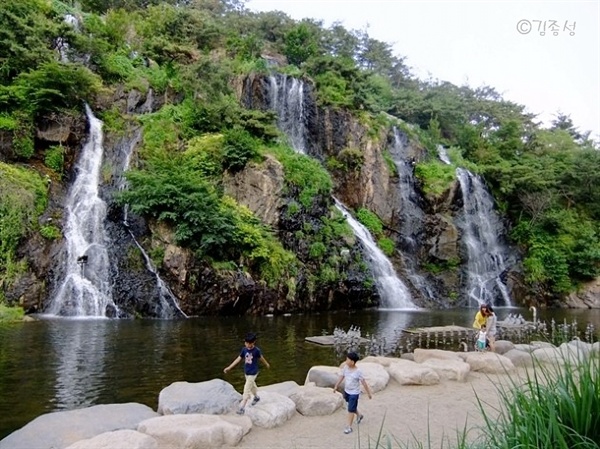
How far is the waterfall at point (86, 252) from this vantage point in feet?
56.3

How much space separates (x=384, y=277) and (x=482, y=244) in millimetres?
9413

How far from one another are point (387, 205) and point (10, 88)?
20203 mm

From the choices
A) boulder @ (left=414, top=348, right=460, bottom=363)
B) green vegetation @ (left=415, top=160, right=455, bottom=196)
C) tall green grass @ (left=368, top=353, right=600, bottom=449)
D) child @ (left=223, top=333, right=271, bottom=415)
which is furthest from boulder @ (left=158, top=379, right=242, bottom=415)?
green vegetation @ (left=415, top=160, right=455, bottom=196)

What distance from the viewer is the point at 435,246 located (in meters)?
28.7

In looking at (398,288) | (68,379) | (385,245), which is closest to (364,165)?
(385,245)

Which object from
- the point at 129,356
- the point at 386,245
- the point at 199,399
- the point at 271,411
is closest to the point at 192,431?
the point at 199,399

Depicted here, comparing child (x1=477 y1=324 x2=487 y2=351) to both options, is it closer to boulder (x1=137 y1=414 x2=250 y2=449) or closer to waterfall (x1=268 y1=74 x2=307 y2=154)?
boulder (x1=137 y1=414 x2=250 y2=449)

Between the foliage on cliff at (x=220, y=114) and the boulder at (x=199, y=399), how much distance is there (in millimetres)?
12056

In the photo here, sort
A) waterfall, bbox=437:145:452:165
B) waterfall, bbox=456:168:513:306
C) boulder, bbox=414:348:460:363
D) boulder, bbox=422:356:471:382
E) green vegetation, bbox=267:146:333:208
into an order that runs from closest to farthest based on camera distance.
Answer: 1. boulder, bbox=422:356:471:382
2. boulder, bbox=414:348:460:363
3. green vegetation, bbox=267:146:333:208
4. waterfall, bbox=456:168:513:306
5. waterfall, bbox=437:145:452:165

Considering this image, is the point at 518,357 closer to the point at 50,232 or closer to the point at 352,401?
the point at 352,401

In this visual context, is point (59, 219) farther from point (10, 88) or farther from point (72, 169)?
point (10, 88)

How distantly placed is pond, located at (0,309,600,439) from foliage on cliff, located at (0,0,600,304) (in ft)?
16.3

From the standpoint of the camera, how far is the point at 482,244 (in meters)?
30.6

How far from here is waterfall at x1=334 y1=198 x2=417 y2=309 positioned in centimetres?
2428
